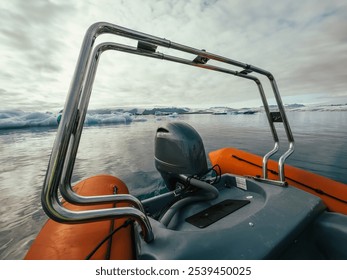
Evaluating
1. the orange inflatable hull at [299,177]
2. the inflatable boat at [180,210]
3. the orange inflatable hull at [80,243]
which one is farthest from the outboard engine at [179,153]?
the orange inflatable hull at [299,177]

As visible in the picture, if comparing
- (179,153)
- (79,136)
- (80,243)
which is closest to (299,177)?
(179,153)

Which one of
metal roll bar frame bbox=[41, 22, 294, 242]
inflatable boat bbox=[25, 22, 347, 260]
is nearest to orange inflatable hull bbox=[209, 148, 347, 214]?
inflatable boat bbox=[25, 22, 347, 260]

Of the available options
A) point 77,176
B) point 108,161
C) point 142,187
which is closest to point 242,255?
point 142,187

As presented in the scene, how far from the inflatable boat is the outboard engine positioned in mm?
11

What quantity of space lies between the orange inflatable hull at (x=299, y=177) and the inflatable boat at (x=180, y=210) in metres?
0.02

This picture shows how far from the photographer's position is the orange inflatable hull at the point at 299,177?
2.21 metres

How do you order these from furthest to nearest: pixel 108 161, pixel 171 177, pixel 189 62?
pixel 108 161 → pixel 171 177 → pixel 189 62

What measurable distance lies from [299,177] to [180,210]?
6.33 ft

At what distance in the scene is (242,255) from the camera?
1.01m

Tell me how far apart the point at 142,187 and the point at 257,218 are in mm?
3274

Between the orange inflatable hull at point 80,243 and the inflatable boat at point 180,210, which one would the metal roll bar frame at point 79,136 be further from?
the orange inflatable hull at point 80,243

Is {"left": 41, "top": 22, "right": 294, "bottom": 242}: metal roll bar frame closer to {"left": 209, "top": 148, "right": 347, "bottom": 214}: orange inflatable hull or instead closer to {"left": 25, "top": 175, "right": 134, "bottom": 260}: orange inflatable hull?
{"left": 25, "top": 175, "right": 134, "bottom": 260}: orange inflatable hull

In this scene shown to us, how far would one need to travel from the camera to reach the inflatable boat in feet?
2.68
